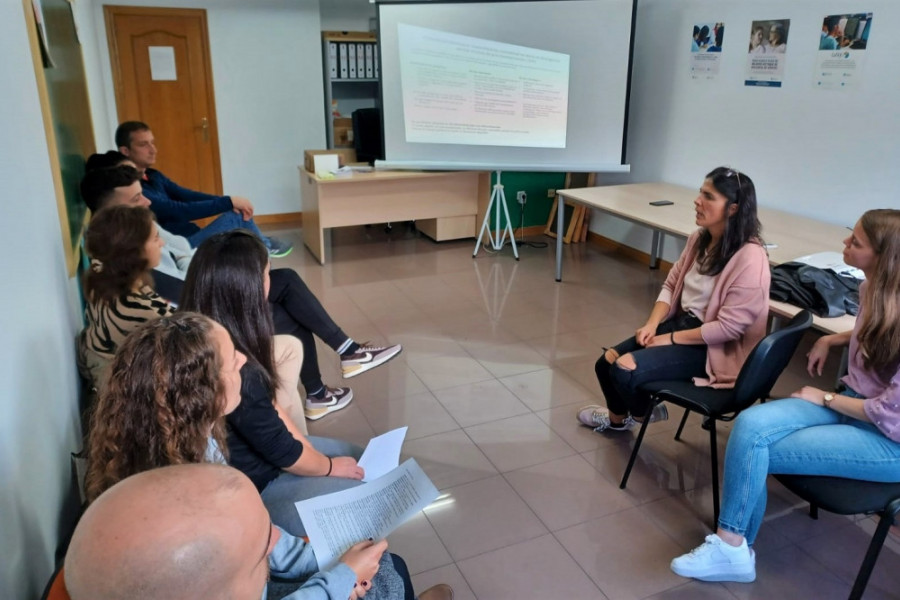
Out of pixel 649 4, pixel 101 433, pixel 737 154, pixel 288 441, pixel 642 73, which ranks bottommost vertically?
pixel 288 441

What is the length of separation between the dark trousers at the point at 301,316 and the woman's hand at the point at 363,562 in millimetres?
1535

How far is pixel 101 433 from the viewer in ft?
3.78

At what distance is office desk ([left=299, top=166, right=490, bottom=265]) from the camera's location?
5.00 meters

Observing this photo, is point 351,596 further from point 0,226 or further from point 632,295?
point 632,295

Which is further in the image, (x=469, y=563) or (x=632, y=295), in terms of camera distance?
(x=632, y=295)

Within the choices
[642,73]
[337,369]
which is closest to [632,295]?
[642,73]

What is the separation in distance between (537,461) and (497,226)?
3113 millimetres

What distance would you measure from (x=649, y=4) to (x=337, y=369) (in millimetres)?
3506

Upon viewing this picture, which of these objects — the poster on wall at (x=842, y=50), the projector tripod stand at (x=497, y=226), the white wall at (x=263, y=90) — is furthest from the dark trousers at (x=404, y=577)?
the white wall at (x=263, y=90)

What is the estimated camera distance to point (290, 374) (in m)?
2.14

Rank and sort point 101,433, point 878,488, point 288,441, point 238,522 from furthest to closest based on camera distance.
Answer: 1. point 878,488
2. point 288,441
3. point 101,433
4. point 238,522

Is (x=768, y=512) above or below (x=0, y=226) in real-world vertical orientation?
below

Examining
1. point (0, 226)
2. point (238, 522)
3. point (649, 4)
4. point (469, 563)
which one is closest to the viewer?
point (238, 522)

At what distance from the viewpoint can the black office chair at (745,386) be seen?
1973mm
